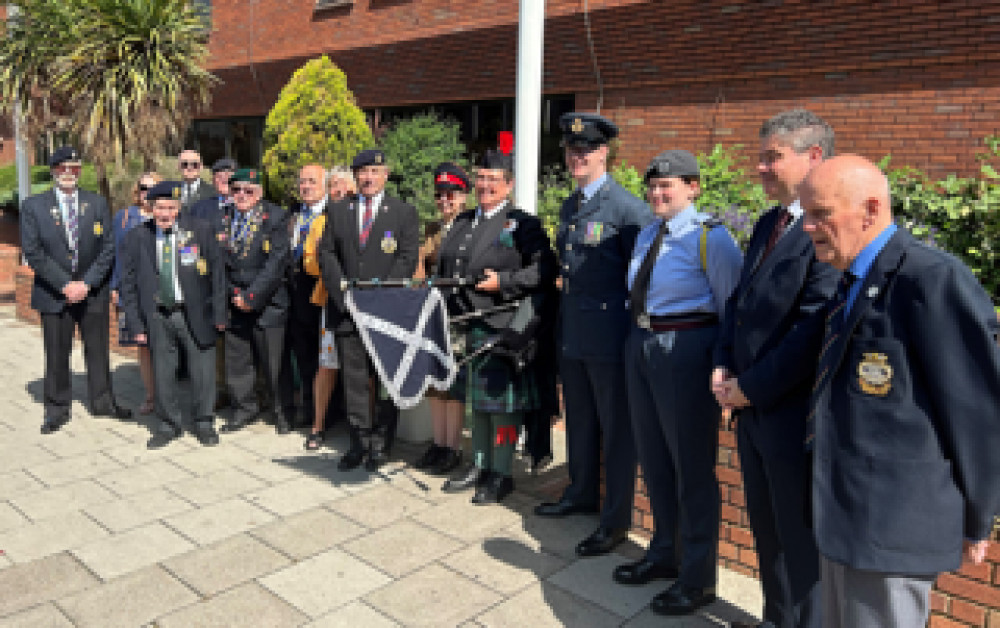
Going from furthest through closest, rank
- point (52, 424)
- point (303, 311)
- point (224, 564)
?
point (52, 424), point (303, 311), point (224, 564)

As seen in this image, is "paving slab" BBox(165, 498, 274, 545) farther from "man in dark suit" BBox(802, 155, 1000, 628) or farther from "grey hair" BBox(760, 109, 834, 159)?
"grey hair" BBox(760, 109, 834, 159)

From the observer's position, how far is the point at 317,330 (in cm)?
613

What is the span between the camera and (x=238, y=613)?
347cm

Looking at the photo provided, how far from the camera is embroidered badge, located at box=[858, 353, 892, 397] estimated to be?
6.76 ft

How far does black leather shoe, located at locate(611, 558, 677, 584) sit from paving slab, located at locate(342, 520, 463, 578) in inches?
36.2

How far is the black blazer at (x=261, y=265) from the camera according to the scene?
5.92 meters

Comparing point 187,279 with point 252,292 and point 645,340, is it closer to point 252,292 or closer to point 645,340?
point 252,292

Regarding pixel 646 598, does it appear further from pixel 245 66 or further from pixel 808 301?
pixel 245 66

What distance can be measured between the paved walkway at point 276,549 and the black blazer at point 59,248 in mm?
1269

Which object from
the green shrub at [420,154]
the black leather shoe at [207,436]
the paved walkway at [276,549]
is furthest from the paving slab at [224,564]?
the green shrub at [420,154]

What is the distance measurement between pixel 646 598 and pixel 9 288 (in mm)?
14331

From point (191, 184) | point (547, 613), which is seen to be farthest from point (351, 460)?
point (191, 184)

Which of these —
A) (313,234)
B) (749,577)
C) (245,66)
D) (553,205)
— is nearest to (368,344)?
(313,234)

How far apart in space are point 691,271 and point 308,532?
2.59 m
